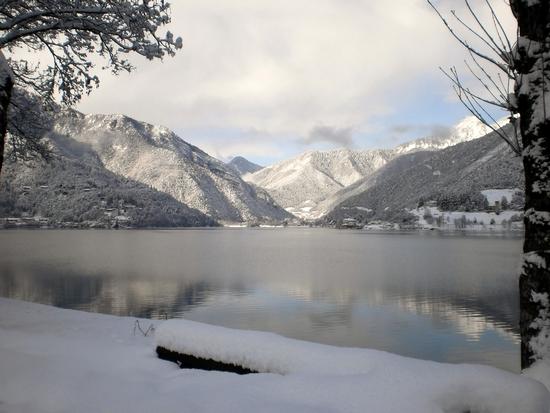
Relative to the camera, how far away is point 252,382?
21.7 ft

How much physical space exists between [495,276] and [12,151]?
174 ft

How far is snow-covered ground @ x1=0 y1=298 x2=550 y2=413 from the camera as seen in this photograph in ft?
18.1

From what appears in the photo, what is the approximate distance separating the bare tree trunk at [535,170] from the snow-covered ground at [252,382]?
0.58 metres

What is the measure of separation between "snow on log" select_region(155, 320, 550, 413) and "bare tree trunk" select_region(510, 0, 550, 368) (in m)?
1.02

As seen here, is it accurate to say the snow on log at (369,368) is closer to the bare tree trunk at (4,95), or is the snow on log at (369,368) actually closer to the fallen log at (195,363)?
the fallen log at (195,363)

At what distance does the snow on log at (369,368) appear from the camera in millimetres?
5492

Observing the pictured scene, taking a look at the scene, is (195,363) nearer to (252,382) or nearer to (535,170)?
(252,382)

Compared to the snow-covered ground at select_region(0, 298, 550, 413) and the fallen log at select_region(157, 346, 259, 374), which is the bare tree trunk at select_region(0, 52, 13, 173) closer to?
the snow-covered ground at select_region(0, 298, 550, 413)

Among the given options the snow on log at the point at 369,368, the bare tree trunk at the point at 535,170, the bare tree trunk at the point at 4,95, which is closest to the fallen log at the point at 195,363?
the snow on log at the point at 369,368

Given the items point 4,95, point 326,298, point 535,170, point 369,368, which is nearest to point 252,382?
point 369,368

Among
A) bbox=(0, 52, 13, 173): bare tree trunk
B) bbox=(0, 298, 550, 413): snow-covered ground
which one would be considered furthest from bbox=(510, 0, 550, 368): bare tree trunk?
bbox=(0, 52, 13, 173): bare tree trunk

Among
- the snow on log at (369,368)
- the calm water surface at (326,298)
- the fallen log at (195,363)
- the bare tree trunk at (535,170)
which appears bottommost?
the calm water surface at (326,298)

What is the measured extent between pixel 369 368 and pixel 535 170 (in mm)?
3672

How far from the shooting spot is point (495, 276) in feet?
180
